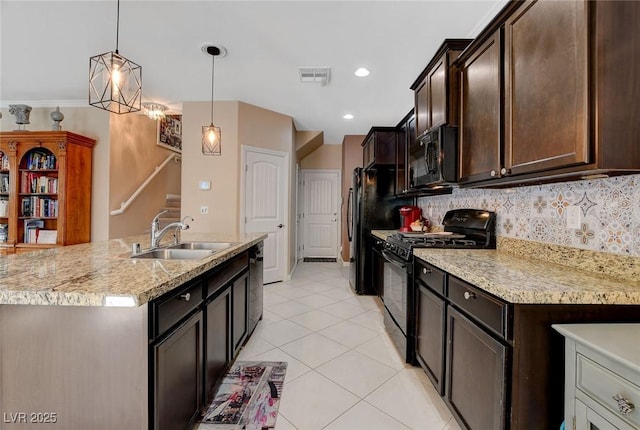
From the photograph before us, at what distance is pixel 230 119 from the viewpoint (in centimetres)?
398

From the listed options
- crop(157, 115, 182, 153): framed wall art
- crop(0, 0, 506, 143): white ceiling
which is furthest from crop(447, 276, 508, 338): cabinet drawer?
crop(157, 115, 182, 153): framed wall art

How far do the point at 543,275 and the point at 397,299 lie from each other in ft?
3.95

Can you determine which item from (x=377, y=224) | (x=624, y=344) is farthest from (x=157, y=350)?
(x=377, y=224)

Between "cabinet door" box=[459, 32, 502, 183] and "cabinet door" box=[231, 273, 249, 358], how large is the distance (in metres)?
1.78

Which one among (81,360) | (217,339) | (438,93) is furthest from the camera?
(438,93)

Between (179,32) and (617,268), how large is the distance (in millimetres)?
3291

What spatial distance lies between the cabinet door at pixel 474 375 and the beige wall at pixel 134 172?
4513mm

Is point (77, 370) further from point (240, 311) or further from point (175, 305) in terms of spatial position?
point (240, 311)

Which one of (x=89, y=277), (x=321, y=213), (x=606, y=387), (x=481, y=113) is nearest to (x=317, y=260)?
(x=321, y=213)

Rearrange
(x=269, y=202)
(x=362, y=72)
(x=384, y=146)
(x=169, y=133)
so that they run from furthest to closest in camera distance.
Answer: (x=169, y=133) < (x=269, y=202) < (x=384, y=146) < (x=362, y=72)

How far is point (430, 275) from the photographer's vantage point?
1798 millimetres

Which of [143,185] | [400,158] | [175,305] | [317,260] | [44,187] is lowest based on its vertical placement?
[317,260]

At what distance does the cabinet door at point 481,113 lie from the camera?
1577mm

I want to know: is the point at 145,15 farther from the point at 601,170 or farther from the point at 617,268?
the point at 617,268
